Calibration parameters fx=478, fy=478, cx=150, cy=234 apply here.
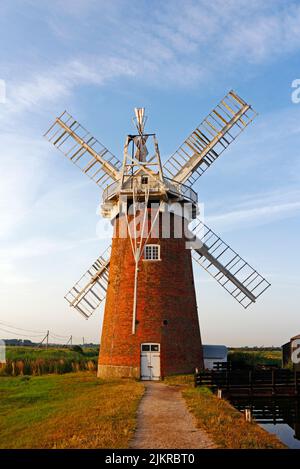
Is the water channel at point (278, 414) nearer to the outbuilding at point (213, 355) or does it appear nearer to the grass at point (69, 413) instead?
the grass at point (69, 413)

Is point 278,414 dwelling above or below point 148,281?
below

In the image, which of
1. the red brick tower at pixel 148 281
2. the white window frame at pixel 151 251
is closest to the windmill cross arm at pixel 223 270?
the red brick tower at pixel 148 281

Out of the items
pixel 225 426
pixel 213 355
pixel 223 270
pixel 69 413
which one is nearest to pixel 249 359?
pixel 213 355

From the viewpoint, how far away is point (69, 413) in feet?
44.9

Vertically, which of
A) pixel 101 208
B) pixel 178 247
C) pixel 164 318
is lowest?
pixel 164 318

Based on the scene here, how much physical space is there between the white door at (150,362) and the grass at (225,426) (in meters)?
4.36

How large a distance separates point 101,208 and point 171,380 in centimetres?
976

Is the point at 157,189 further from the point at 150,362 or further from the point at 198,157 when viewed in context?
the point at 150,362

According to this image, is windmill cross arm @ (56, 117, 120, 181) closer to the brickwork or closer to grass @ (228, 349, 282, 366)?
the brickwork

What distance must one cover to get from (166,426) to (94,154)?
56.1 feet
